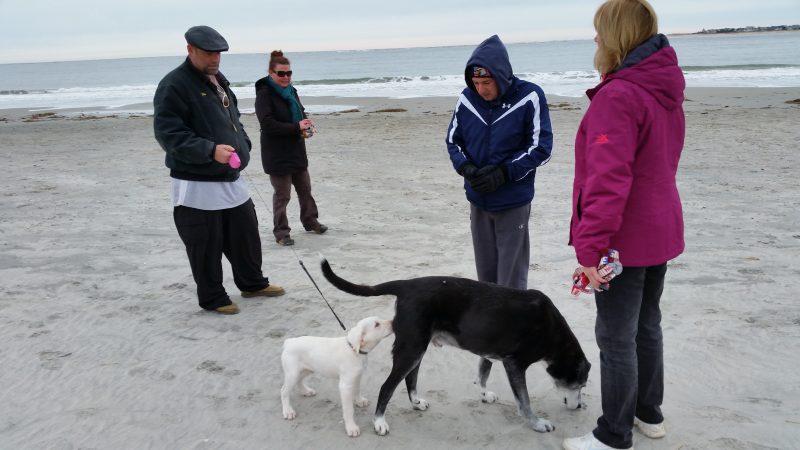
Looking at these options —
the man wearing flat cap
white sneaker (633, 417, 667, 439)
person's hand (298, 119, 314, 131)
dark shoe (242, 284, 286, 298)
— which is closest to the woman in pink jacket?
white sneaker (633, 417, 667, 439)

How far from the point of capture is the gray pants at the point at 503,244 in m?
4.19

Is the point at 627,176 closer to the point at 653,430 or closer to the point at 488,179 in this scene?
the point at 488,179

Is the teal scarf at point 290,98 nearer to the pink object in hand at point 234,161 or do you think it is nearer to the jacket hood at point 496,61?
the pink object in hand at point 234,161

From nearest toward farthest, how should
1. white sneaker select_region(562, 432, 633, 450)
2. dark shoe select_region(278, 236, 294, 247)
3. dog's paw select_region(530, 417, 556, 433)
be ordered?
white sneaker select_region(562, 432, 633, 450) < dog's paw select_region(530, 417, 556, 433) < dark shoe select_region(278, 236, 294, 247)

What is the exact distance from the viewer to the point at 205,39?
474 centimetres

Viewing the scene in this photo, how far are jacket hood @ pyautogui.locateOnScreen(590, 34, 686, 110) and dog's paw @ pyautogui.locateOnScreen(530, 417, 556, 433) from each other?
1.83m

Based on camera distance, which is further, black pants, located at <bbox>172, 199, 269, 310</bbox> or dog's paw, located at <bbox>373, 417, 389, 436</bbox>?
black pants, located at <bbox>172, 199, 269, 310</bbox>

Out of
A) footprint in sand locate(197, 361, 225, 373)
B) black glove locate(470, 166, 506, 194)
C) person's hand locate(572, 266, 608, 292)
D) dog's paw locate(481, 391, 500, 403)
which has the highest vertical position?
black glove locate(470, 166, 506, 194)

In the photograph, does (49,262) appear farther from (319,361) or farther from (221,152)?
(319,361)

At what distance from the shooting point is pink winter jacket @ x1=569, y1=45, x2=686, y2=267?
8.59ft

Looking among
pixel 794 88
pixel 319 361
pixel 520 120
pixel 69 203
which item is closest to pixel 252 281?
pixel 319 361

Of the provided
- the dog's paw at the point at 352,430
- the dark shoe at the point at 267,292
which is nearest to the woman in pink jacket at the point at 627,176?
the dog's paw at the point at 352,430

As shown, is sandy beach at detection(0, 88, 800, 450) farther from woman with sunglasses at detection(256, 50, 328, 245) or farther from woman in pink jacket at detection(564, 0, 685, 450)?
woman in pink jacket at detection(564, 0, 685, 450)

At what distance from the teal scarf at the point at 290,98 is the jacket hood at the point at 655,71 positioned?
5.01 metres
